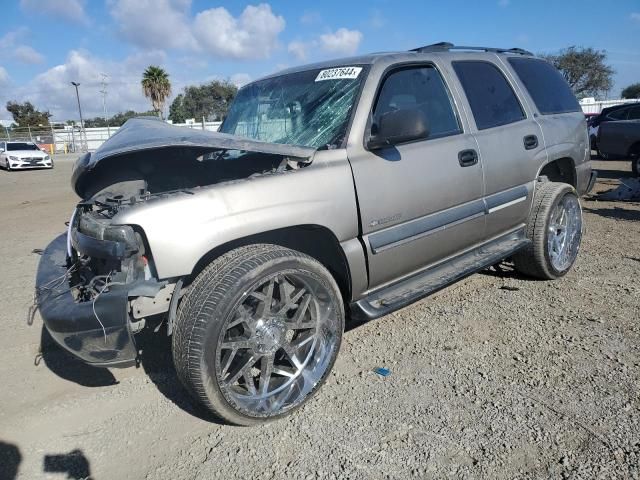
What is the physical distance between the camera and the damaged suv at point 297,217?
2354 mm

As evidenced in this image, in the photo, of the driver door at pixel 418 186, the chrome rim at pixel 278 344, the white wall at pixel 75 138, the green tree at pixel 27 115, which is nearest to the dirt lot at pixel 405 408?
the chrome rim at pixel 278 344

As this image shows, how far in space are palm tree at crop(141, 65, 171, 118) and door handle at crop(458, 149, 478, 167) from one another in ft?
153

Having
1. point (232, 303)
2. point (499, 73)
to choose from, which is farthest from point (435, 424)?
point (499, 73)

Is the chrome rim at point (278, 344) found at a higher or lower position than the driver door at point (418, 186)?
lower

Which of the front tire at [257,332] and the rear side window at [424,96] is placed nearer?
the front tire at [257,332]

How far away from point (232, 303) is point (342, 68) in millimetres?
1905

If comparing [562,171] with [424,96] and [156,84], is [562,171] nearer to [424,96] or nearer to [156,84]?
[424,96]

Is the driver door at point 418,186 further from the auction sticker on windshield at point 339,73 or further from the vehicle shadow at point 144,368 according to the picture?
the vehicle shadow at point 144,368

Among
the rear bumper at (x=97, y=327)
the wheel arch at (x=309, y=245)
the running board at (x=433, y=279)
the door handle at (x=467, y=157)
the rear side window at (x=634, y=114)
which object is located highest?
the rear side window at (x=634, y=114)

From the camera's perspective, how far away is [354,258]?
2898mm

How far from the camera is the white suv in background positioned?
23109 millimetres

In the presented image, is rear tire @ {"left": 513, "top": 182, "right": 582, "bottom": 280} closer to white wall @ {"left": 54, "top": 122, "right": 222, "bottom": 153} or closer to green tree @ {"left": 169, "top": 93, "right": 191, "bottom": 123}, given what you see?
white wall @ {"left": 54, "top": 122, "right": 222, "bottom": 153}

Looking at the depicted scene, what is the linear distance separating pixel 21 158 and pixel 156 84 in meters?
24.7

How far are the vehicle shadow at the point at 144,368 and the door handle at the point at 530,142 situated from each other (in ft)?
10.5
